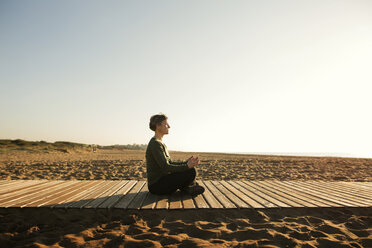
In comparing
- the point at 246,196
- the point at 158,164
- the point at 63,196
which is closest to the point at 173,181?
the point at 158,164

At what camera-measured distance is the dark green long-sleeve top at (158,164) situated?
10.9ft

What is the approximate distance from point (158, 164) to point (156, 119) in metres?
0.81

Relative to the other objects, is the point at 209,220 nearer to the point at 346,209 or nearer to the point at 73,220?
the point at 73,220

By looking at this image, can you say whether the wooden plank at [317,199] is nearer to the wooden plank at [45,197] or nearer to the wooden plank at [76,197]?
the wooden plank at [76,197]

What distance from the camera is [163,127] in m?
3.64

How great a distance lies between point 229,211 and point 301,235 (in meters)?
0.99

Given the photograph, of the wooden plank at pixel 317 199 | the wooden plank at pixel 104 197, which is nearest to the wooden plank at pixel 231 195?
the wooden plank at pixel 317 199

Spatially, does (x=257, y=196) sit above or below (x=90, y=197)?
above

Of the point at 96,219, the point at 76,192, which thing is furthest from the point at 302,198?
the point at 76,192

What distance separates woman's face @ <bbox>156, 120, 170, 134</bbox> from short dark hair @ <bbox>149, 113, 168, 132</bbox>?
52 mm

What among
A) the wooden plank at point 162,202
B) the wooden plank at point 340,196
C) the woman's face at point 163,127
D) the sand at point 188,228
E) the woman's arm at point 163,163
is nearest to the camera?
the sand at point 188,228

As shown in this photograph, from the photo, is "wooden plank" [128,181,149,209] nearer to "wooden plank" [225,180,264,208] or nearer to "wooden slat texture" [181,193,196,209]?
"wooden slat texture" [181,193,196,209]

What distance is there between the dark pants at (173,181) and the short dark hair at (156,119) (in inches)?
35.9

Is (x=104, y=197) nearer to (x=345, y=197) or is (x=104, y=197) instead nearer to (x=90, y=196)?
(x=90, y=196)
